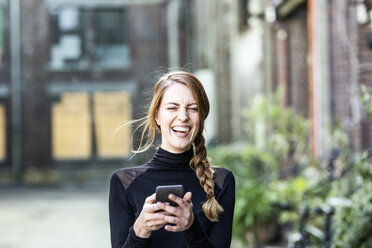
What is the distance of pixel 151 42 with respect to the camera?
23.2 m

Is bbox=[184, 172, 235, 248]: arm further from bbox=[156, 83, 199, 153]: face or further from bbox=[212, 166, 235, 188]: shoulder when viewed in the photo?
bbox=[156, 83, 199, 153]: face

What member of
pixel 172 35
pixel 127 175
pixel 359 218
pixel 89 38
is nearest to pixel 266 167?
pixel 359 218

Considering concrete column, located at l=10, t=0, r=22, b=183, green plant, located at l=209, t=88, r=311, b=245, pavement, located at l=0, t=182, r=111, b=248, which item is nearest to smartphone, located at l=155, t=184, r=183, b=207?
green plant, located at l=209, t=88, r=311, b=245

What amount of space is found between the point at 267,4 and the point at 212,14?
6788 millimetres

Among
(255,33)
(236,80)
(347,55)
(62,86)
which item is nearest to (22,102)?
(62,86)

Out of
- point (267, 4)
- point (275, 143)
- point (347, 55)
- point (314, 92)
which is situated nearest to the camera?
point (347, 55)

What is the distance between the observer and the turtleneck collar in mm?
1825

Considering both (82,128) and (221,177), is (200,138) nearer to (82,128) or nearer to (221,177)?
(221,177)

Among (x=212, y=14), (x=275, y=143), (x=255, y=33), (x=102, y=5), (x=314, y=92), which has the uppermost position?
(x=102, y=5)

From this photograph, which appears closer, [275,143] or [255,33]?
[275,143]

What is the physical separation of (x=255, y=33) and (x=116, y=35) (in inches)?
497

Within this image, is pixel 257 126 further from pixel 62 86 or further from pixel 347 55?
pixel 62 86

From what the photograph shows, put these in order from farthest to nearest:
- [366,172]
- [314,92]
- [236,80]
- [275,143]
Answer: [236,80] < [275,143] < [314,92] < [366,172]

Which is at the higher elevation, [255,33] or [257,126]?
[255,33]
